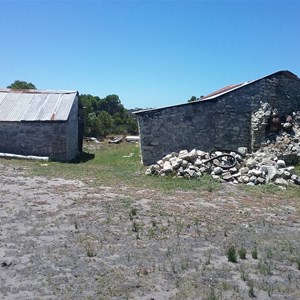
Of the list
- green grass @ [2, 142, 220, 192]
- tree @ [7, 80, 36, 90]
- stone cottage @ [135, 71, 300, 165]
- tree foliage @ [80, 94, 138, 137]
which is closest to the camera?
green grass @ [2, 142, 220, 192]

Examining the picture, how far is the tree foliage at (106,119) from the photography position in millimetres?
30969

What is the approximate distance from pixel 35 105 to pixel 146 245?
15272 mm

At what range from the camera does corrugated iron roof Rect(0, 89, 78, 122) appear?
18359 mm

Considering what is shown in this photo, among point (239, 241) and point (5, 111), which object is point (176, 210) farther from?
point (5, 111)

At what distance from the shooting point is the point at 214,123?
53.0 feet

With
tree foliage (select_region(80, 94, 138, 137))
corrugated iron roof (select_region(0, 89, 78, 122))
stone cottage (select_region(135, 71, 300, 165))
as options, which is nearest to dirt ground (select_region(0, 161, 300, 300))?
stone cottage (select_region(135, 71, 300, 165))

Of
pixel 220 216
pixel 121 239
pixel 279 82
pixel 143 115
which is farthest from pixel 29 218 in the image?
pixel 279 82

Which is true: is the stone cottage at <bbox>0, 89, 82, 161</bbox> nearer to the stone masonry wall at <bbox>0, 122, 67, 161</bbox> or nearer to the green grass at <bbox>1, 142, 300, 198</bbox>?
the stone masonry wall at <bbox>0, 122, 67, 161</bbox>

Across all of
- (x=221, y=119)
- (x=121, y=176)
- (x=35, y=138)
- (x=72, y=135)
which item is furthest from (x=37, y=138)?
(x=221, y=119)

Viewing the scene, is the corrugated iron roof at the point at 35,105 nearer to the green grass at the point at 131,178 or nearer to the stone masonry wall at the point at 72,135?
the stone masonry wall at the point at 72,135

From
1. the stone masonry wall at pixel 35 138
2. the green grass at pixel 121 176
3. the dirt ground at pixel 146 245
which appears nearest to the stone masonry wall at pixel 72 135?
the stone masonry wall at pixel 35 138

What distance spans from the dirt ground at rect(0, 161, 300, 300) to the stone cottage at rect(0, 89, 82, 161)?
311 inches


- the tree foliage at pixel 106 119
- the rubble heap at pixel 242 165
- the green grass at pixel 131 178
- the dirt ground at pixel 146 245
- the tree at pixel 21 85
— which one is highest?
the tree at pixel 21 85

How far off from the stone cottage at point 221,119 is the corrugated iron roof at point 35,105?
511cm
